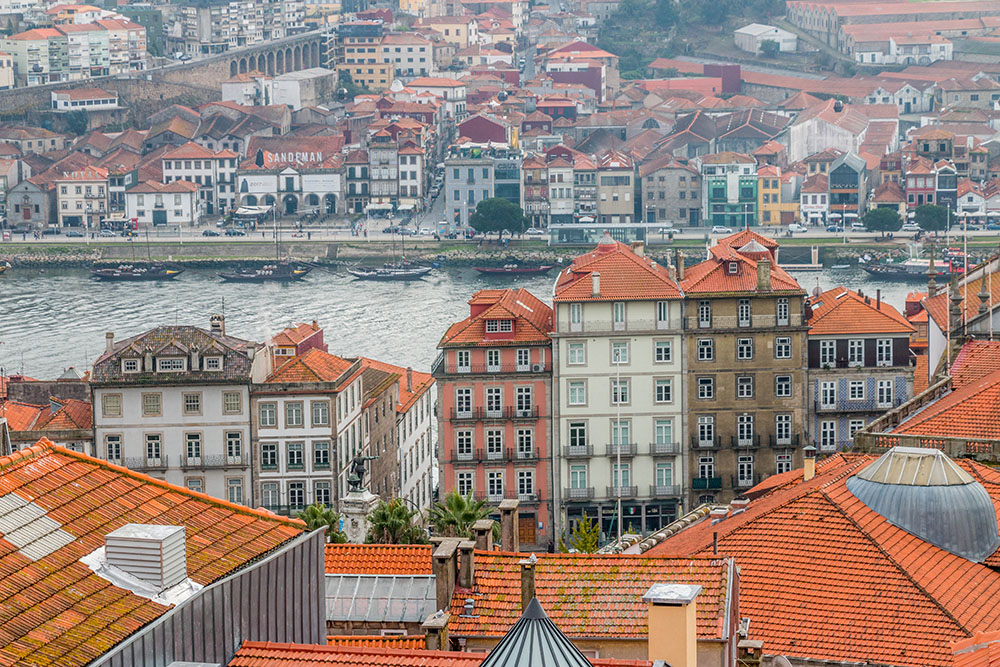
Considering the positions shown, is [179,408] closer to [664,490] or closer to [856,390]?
[664,490]

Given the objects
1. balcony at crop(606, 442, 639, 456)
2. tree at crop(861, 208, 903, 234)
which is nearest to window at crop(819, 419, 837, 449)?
balcony at crop(606, 442, 639, 456)

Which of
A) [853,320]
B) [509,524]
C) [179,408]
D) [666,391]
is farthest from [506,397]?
[509,524]

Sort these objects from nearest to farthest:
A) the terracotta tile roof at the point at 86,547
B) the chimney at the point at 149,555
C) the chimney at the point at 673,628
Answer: the terracotta tile roof at the point at 86,547, the chimney at the point at 149,555, the chimney at the point at 673,628

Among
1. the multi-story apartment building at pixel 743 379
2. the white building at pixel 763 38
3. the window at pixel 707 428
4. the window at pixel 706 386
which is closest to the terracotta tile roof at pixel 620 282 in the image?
the multi-story apartment building at pixel 743 379

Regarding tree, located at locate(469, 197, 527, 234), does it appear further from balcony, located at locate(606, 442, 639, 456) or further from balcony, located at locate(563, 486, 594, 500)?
balcony, located at locate(563, 486, 594, 500)

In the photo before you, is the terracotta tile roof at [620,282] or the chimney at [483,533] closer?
the chimney at [483,533]

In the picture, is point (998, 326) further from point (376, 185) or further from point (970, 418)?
point (376, 185)

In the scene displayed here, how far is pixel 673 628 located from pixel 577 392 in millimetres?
23859

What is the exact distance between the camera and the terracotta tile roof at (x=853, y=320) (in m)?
33.6

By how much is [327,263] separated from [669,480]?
56.7 m

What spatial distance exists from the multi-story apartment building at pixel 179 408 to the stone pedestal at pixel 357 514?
1224 cm

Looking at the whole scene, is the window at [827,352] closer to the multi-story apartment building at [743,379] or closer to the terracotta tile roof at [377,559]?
the multi-story apartment building at [743,379]

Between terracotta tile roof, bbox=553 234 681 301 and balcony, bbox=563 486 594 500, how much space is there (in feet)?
10.0

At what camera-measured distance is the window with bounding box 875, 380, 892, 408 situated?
33.7 m
